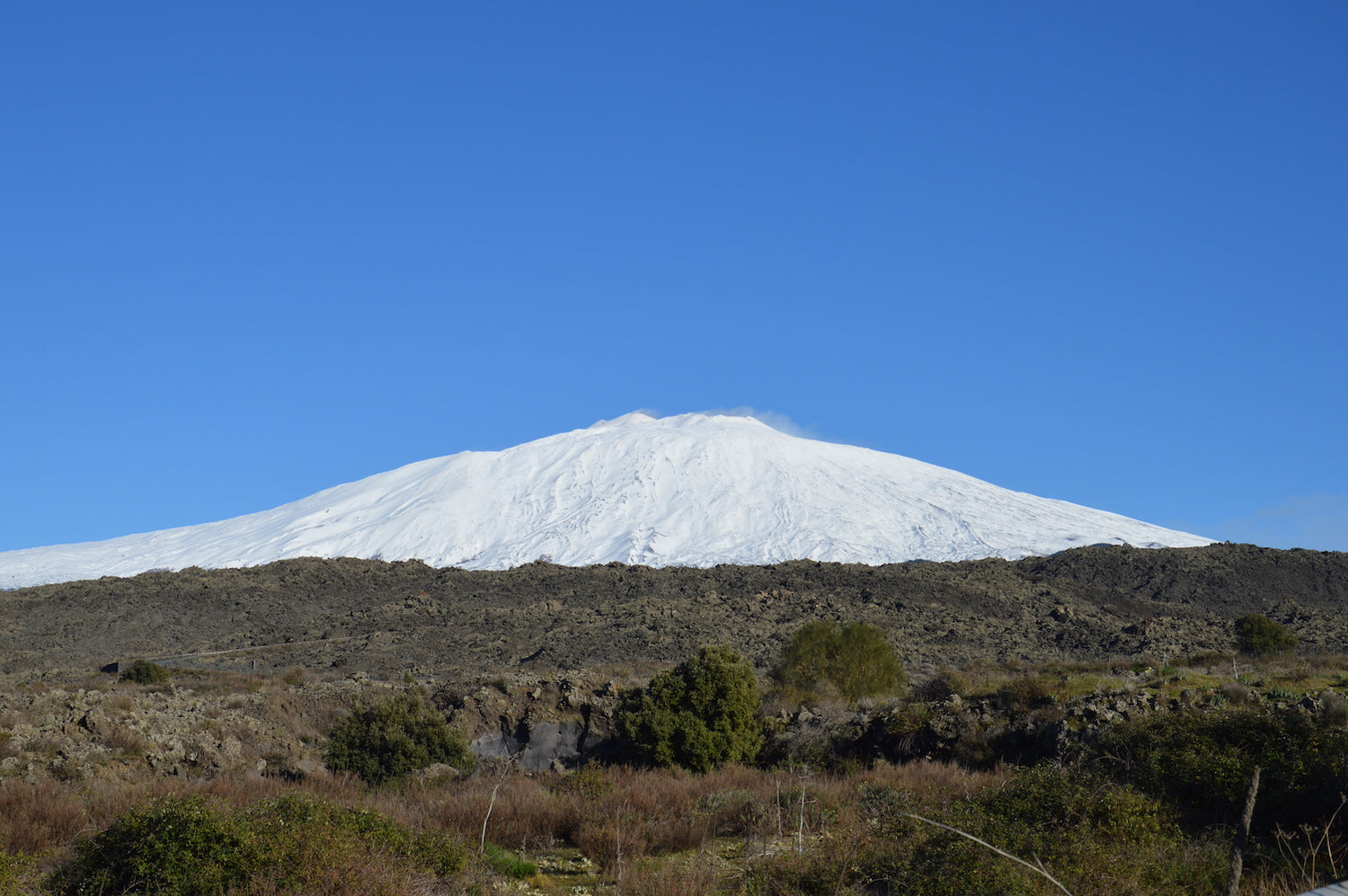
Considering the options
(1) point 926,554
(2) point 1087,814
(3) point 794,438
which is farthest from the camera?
(3) point 794,438

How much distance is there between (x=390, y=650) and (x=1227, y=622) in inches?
1474

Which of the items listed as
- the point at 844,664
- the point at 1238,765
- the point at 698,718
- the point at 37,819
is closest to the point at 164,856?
the point at 37,819

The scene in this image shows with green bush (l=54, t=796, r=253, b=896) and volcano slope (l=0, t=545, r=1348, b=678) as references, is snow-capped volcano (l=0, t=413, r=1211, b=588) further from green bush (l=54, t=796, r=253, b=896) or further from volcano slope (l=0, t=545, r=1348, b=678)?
green bush (l=54, t=796, r=253, b=896)

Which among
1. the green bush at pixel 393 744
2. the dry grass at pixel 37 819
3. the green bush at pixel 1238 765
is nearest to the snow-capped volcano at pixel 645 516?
the green bush at pixel 393 744

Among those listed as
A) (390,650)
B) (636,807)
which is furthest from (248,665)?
(636,807)

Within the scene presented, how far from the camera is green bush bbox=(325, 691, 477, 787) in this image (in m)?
16.8

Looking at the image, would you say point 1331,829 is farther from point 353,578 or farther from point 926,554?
point 926,554

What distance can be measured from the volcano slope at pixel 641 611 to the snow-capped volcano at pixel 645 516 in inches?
1170

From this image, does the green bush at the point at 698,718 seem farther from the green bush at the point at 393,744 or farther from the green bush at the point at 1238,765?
Answer: the green bush at the point at 1238,765

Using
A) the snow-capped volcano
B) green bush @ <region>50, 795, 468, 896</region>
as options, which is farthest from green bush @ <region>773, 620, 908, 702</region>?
the snow-capped volcano

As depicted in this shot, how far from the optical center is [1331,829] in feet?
27.8

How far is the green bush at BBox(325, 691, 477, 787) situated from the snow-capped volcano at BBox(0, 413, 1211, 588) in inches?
2790

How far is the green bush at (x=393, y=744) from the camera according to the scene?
16781 millimetres

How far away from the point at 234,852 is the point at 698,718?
1171cm
